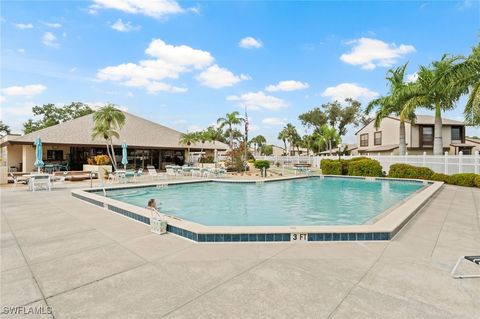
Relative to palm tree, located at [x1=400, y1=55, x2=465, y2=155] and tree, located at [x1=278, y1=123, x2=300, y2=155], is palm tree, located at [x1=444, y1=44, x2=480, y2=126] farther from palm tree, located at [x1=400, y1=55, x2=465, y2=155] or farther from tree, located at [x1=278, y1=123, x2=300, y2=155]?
tree, located at [x1=278, y1=123, x2=300, y2=155]

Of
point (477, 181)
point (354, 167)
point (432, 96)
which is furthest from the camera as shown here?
point (354, 167)

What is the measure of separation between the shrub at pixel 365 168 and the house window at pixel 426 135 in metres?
16.9

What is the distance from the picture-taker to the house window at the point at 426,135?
106ft

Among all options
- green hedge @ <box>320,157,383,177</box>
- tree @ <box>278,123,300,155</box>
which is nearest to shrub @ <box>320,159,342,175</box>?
green hedge @ <box>320,157,383,177</box>

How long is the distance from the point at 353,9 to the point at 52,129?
25922 mm

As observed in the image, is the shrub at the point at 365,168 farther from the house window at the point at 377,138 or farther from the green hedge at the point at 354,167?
the house window at the point at 377,138

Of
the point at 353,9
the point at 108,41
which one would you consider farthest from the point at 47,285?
the point at 353,9

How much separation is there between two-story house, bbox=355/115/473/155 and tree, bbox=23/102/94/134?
47.6 metres

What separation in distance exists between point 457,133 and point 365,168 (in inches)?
896

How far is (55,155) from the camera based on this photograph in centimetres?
2420

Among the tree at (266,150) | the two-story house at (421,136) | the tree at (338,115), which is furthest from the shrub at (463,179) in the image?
the tree at (266,150)

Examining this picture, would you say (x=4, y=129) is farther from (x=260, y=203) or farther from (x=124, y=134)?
(x=260, y=203)

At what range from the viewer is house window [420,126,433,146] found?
32.2 metres

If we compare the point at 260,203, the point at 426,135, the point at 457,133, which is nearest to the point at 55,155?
the point at 260,203
